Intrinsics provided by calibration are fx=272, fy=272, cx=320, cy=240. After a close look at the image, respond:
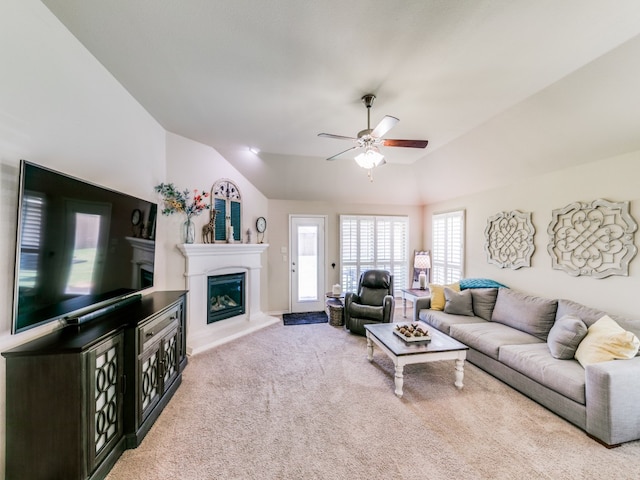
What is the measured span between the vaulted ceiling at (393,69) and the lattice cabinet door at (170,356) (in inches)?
94.7

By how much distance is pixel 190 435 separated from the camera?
2.16 metres

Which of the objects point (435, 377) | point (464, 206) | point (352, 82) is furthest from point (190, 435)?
point (464, 206)

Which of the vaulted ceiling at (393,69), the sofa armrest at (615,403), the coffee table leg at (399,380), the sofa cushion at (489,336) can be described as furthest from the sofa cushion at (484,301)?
the coffee table leg at (399,380)

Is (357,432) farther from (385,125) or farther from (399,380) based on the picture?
(385,125)

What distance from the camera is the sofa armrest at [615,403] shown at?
2.00 m

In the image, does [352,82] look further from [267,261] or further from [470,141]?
[267,261]

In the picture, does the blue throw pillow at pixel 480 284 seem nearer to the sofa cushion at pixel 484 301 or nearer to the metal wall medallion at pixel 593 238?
the sofa cushion at pixel 484 301

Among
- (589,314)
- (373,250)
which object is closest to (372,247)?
(373,250)

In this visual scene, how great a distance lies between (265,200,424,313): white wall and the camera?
5496mm

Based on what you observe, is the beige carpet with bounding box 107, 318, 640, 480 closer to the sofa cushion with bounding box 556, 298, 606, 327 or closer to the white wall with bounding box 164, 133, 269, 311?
the sofa cushion with bounding box 556, 298, 606, 327

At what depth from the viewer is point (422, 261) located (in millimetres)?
5570

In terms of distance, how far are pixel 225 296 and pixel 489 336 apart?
3.85 meters

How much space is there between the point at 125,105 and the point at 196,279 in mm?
2317

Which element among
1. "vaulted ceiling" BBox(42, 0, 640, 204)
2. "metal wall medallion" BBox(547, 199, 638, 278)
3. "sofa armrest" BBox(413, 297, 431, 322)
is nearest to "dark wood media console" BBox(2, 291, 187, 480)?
"vaulted ceiling" BBox(42, 0, 640, 204)
